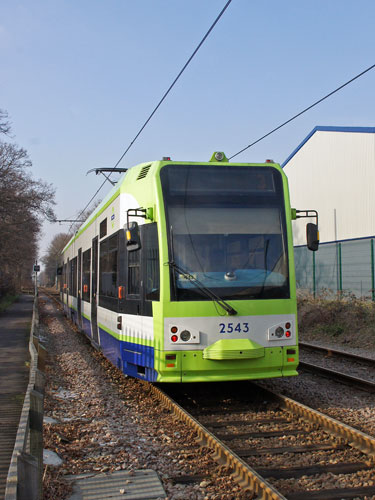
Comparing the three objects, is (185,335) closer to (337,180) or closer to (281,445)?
(281,445)

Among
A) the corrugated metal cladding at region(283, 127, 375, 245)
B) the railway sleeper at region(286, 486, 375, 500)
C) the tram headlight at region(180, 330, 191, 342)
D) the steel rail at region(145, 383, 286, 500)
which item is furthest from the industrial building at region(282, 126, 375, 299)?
the railway sleeper at region(286, 486, 375, 500)

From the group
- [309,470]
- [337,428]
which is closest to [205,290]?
[337,428]

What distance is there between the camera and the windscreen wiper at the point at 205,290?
7.04 meters

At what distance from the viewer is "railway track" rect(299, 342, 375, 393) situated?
8.99 meters

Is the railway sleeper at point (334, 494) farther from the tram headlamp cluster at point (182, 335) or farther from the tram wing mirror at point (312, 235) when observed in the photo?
the tram wing mirror at point (312, 235)

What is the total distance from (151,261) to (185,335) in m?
1.14

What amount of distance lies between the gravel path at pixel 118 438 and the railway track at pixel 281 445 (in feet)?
0.56

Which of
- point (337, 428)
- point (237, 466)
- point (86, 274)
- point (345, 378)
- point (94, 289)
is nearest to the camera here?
point (237, 466)

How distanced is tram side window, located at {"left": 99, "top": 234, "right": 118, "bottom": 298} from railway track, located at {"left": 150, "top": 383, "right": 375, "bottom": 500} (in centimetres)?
225

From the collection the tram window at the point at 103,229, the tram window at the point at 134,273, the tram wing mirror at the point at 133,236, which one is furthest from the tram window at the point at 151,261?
the tram window at the point at 103,229

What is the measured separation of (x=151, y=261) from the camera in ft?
24.3

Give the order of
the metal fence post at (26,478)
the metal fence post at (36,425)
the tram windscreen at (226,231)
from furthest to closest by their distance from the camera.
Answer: the tram windscreen at (226,231)
the metal fence post at (36,425)
the metal fence post at (26,478)

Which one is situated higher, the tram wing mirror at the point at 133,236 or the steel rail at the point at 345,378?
the tram wing mirror at the point at 133,236

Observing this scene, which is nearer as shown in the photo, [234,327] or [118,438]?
[118,438]
